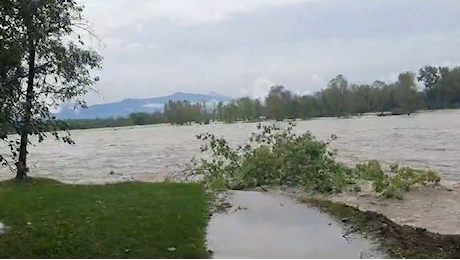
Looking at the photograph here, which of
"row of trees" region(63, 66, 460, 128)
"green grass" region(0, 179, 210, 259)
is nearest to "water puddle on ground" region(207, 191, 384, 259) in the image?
"green grass" region(0, 179, 210, 259)

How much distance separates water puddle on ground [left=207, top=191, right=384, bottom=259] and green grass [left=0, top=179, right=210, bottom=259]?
354 millimetres

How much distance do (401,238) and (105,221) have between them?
533cm

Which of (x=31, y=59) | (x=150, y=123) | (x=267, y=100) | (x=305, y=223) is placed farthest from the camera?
(x=150, y=123)

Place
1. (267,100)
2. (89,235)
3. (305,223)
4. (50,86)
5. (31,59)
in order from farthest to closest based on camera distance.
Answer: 1. (267,100)
2. (50,86)
3. (31,59)
4. (305,223)
5. (89,235)

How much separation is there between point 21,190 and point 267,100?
74030mm

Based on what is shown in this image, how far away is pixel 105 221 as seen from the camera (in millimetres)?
10578

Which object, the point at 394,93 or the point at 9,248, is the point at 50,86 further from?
the point at 394,93

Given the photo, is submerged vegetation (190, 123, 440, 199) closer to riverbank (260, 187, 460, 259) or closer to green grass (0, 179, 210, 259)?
riverbank (260, 187, 460, 259)

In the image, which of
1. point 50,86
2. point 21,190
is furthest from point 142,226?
point 50,86

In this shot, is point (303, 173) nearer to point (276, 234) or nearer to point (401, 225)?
point (401, 225)

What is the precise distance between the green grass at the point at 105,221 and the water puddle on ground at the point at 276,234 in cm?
35

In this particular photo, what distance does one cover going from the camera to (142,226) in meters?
9.81

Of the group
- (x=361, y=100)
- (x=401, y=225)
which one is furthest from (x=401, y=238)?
(x=361, y=100)

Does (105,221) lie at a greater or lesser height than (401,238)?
greater
